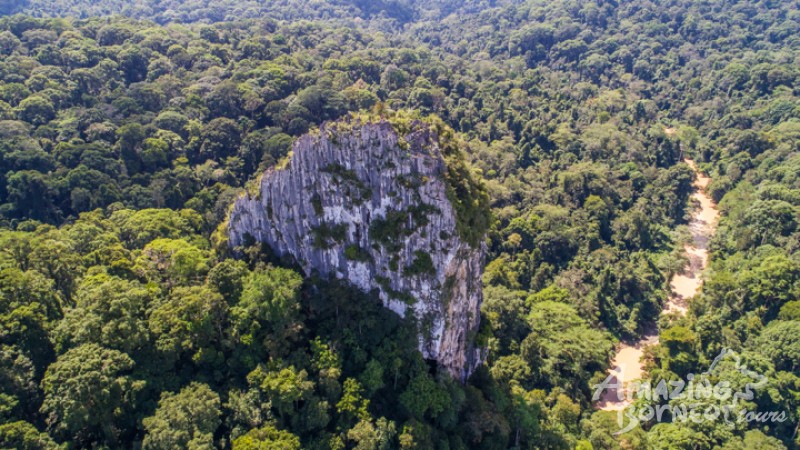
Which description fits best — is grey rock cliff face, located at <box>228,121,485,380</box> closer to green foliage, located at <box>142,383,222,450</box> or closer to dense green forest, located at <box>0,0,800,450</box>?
dense green forest, located at <box>0,0,800,450</box>

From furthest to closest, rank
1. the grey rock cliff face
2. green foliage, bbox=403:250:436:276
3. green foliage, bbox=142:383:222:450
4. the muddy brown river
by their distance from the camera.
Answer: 1. the muddy brown river
2. green foliage, bbox=403:250:436:276
3. the grey rock cliff face
4. green foliage, bbox=142:383:222:450

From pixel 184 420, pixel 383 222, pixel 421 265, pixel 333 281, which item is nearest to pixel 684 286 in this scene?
pixel 421 265

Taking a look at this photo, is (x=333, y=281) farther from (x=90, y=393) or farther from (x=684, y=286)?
(x=684, y=286)

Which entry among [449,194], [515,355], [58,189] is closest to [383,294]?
[449,194]

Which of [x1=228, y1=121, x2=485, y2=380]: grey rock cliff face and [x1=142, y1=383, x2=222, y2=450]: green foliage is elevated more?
[x1=228, y1=121, x2=485, y2=380]: grey rock cliff face

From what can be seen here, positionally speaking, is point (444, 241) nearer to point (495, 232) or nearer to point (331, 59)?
point (495, 232)

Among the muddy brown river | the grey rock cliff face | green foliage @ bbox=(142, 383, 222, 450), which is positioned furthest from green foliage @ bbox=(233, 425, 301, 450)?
the muddy brown river
